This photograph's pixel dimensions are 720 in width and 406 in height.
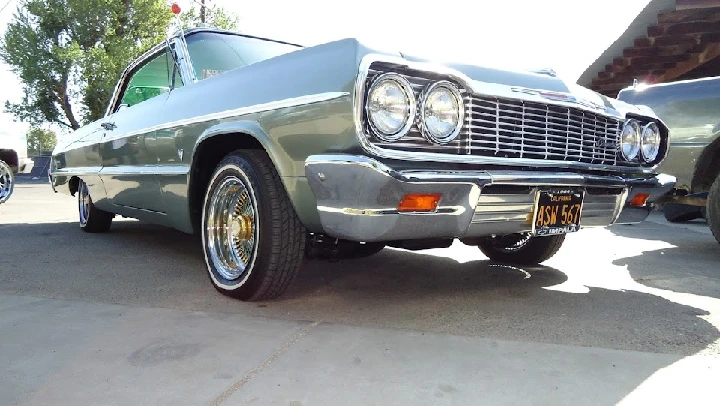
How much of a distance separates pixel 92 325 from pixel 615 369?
2030 mm

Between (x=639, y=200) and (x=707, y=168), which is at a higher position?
(x=707, y=168)

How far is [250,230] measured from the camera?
295cm

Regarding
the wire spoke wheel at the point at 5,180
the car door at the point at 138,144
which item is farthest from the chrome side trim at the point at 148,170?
the wire spoke wheel at the point at 5,180

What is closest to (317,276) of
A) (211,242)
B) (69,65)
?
(211,242)

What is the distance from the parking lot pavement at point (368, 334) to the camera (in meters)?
1.78

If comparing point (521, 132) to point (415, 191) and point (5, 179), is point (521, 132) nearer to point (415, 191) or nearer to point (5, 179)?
point (415, 191)

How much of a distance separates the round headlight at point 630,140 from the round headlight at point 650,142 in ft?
0.14

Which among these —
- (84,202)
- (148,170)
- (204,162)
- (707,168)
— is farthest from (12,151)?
(707,168)

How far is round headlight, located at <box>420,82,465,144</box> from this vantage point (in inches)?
88.5

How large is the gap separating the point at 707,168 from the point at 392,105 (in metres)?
3.63

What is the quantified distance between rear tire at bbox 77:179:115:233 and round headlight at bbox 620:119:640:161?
4399 millimetres

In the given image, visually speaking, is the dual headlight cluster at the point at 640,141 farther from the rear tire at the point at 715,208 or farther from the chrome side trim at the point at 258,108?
the chrome side trim at the point at 258,108

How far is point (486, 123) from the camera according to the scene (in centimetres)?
242

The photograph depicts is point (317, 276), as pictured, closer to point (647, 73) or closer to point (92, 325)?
point (92, 325)
